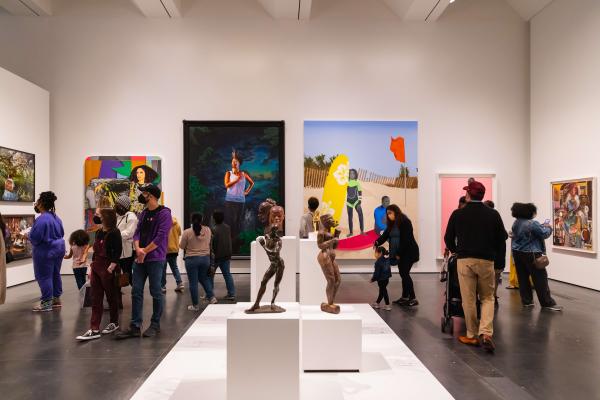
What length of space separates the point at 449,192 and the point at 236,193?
5199 mm

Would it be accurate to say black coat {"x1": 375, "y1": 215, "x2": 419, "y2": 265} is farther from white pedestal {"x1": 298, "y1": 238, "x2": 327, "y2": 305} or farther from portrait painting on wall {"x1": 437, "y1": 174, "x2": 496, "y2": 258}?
portrait painting on wall {"x1": 437, "y1": 174, "x2": 496, "y2": 258}

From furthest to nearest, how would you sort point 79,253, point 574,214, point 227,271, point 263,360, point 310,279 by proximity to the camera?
1. point 574,214
2. point 227,271
3. point 79,253
4. point 310,279
5. point 263,360

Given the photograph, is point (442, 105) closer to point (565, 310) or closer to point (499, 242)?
point (565, 310)

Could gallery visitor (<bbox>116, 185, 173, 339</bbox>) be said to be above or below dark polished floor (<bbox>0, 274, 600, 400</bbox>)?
above

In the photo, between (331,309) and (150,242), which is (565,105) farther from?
(150,242)

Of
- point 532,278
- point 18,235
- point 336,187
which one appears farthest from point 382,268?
point 18,235

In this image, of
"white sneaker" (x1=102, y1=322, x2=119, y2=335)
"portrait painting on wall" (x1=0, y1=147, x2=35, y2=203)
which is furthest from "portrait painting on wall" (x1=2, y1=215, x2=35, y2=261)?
"white sneaker" (x1=102, y1=322, x2=119, y2=335)

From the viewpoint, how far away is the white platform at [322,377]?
3516 mm

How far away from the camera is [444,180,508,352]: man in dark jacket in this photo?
476 cm

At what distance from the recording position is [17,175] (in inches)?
350

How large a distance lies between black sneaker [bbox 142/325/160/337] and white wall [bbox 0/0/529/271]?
5.39 metres

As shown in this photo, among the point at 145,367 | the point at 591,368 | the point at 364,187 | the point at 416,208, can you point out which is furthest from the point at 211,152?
the point at 591,368

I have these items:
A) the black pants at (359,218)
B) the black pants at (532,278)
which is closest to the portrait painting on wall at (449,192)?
the black pants at (359,218)

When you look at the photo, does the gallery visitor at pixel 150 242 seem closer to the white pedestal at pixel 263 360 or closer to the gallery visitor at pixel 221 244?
the gallery visitor at pixel 221 244
